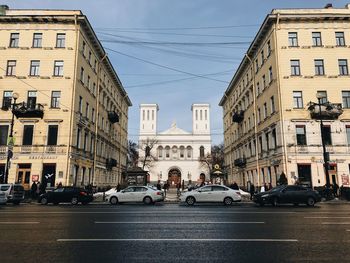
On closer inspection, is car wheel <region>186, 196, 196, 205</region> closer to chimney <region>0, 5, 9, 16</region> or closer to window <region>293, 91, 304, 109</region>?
Result: window <region>293, 91, 304, 109</region>

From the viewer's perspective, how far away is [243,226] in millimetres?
10234

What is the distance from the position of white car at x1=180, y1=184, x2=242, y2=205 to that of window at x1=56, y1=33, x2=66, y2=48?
23.4m

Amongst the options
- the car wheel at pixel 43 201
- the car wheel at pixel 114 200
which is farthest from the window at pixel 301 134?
the car wheel at pixel 43 201

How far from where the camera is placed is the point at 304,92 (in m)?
→ 32.4

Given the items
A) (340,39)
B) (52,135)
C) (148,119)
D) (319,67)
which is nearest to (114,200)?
(52,135)

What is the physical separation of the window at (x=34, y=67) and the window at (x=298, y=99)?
28809mm

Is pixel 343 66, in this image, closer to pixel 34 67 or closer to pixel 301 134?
pixel 301 134

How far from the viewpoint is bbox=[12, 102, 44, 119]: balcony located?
31.4 meters

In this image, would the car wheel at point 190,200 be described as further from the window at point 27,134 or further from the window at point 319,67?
the window at point 319,67

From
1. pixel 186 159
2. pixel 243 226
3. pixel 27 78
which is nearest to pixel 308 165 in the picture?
pixel 243 226

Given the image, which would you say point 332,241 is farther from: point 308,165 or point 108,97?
point 108,97

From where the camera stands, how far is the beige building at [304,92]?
1212 inches

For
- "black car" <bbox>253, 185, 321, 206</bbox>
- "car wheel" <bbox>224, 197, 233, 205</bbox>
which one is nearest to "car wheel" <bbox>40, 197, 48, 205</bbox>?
"car wheel" <bbox>224, 197, 233, 205</bbox>

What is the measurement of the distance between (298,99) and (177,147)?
7172cm
